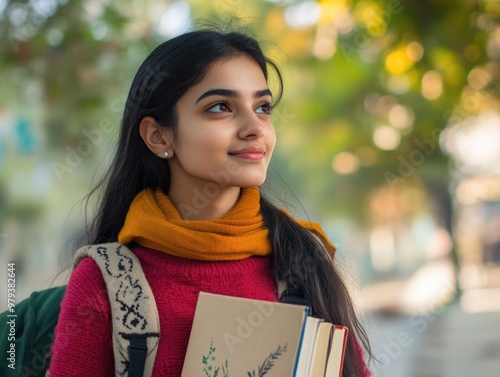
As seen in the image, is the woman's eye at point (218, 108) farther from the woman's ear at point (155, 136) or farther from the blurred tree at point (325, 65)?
the blurred tree at point (325, 65)

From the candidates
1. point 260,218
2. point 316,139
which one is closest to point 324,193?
point 316,139

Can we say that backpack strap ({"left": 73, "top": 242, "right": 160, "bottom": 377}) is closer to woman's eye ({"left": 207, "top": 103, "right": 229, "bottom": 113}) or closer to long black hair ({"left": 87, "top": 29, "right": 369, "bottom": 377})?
long black hair ({"left": 87, "top": 29, "right": 369, "bottom": 377})

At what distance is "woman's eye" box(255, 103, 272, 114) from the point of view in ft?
5.71

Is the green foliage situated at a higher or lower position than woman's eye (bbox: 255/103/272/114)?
higher

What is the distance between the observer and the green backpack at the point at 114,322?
5.06 feet

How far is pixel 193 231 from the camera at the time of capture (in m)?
1.66

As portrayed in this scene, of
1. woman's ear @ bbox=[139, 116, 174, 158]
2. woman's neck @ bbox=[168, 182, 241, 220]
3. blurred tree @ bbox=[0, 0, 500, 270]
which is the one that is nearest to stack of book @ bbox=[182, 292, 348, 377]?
woman's neck @ bbox=[168, 182, 241, 220]

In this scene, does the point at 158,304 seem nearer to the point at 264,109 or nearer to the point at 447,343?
the point at 264,109

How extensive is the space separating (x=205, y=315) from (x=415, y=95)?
4098mm

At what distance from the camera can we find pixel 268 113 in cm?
178

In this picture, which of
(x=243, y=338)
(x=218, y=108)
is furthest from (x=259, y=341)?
(x=218, y=108)

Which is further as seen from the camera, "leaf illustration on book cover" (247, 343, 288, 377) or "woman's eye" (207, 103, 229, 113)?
"woman's eye" (207, 103, 229, 113)

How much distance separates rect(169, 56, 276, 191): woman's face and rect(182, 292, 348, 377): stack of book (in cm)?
28

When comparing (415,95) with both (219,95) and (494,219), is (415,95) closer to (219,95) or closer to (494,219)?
(219,95)
